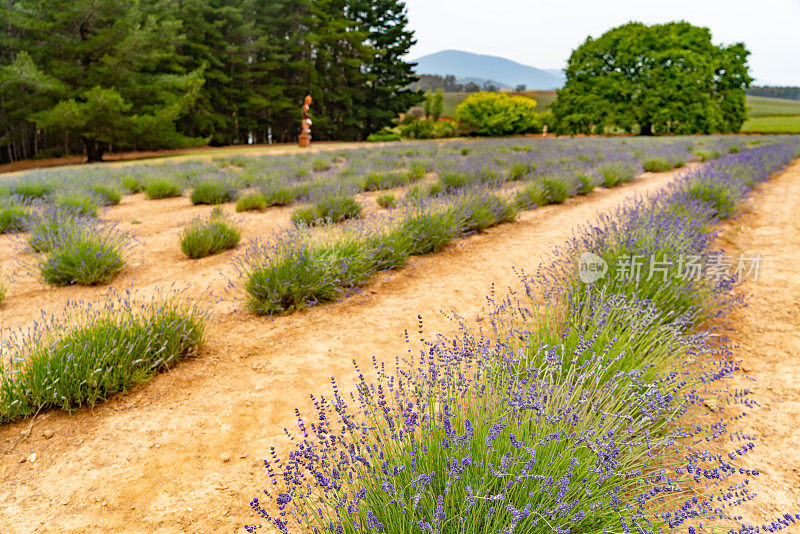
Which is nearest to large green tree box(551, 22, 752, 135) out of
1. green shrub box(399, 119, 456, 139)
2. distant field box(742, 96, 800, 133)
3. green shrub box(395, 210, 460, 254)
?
distant field box(742, 96, 800, 133)

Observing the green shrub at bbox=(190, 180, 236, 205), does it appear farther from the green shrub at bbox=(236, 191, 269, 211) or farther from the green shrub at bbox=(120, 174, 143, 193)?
the green shrub at bbox=(120, 174, 143, 193)

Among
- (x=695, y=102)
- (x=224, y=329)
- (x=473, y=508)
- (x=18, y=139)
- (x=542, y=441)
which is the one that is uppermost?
(x=695, y=102)

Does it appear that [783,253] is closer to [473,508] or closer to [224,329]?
[473,508]

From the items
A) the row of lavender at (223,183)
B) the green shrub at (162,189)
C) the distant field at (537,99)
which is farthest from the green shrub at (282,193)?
the distant field at (537,99)

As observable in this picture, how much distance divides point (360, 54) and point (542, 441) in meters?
31.1

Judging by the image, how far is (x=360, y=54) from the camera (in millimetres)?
28719

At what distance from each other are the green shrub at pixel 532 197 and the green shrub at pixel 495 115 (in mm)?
22882

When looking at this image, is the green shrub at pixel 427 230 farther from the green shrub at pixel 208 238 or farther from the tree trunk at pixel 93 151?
the tree trunk at pixel 93 151

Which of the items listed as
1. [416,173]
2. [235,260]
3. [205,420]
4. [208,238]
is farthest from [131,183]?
[205,420]

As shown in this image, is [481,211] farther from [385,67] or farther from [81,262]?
[385,67]

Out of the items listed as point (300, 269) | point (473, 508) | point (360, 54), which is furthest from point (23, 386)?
point (360, 54)

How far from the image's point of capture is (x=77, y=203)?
21.6 ft

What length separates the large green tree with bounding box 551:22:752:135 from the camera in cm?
2611

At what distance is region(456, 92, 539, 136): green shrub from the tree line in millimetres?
4892
